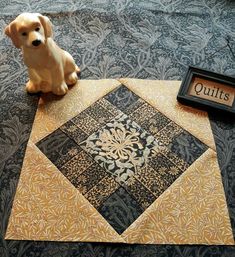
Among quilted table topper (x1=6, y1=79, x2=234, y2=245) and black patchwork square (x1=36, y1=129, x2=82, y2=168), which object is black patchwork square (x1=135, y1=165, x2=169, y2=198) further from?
black patchwork square (x1=36, y1=129, x2=82, y2=168)

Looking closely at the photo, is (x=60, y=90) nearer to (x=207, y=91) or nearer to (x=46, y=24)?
(x=46, y=24)

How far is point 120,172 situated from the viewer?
1102mm

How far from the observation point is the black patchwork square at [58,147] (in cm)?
114

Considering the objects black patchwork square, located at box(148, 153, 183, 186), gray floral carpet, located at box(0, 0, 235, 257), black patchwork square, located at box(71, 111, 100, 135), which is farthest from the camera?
black patchwork square, located at box(71, 111, 100, 135)

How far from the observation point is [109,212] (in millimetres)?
1021

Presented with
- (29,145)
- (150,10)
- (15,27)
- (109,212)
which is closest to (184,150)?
(109,212)

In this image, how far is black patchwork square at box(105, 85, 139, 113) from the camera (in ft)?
4.22

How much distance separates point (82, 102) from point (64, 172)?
0.33 m

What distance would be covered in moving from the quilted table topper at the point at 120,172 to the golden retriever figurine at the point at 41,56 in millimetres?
61

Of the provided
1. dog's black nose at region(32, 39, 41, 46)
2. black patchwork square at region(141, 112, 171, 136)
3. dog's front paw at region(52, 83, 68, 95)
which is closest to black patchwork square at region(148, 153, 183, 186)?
black patchwork square at region(141, 112, 171, 136)

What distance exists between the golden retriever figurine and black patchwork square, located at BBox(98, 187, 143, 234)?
506 mm

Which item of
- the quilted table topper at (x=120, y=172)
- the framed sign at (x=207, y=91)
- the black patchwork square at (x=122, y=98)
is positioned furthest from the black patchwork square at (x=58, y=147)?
the framed sign at (x=207, y=91)

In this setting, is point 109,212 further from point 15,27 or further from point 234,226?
point 15,27

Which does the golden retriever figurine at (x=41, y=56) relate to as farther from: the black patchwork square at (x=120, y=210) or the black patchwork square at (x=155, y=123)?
the black patchwork square at (x=120, y=210)
